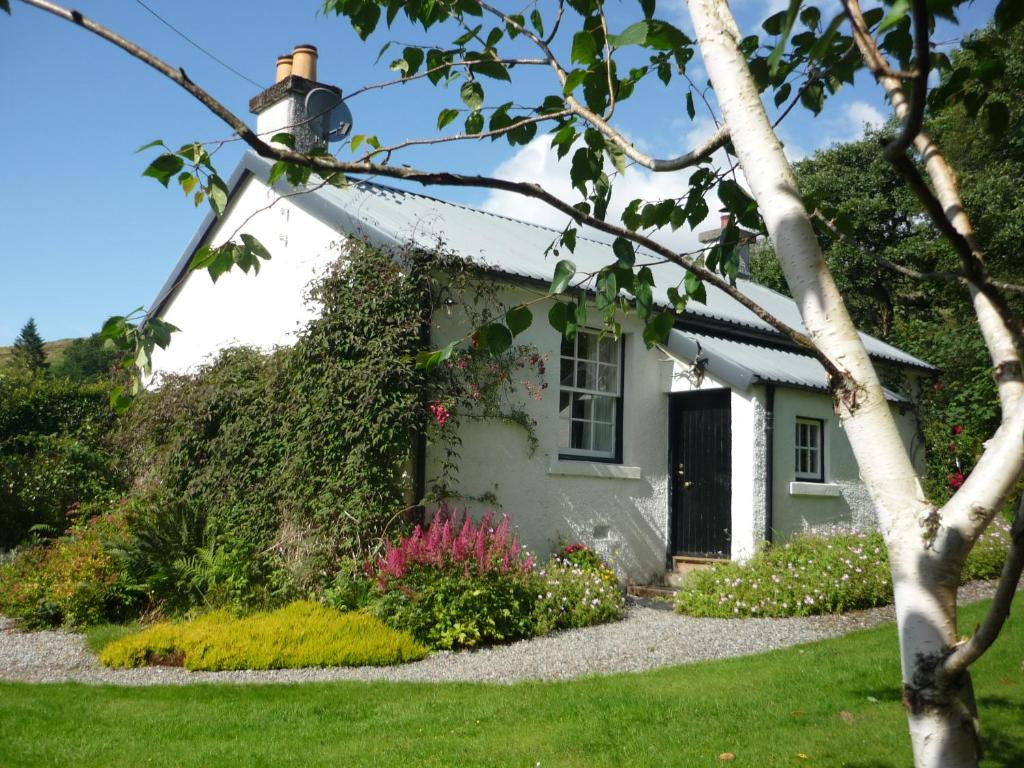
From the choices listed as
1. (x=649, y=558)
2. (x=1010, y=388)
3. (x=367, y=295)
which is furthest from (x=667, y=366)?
(x=1010, y=388)

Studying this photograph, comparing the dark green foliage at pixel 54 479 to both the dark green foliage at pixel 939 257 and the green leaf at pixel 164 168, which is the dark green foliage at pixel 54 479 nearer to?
the green leaf at pixel 164 168

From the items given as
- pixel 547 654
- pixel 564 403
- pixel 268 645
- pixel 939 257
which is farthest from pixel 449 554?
pixel 939 257

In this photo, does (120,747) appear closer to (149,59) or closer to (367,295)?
(149,59)

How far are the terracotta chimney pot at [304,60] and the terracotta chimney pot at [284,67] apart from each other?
30 cm

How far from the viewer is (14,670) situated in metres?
7.65

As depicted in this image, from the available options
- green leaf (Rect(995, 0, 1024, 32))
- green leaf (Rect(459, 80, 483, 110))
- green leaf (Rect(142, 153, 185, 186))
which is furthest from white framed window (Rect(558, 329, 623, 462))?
green leaf (Rect(142, 153, 185, 186))

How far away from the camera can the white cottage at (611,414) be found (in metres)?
11.1

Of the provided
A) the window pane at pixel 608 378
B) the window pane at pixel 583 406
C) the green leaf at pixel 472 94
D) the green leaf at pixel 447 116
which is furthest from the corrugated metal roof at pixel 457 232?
the green leaf at pixel 447 116

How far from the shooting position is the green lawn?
4.94 metres

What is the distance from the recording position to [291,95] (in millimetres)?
12477

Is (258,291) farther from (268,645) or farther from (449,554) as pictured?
(268,645)

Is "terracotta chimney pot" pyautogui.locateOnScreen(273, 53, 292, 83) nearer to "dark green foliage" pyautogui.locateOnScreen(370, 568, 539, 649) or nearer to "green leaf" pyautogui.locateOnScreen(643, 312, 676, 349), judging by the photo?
"dark green foliage" pyautogui.locateOnScreen(370, 568, 539, 649)

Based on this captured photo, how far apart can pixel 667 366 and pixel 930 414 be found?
6.66m

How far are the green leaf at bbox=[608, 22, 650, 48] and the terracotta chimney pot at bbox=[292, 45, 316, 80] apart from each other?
36.2 ft
